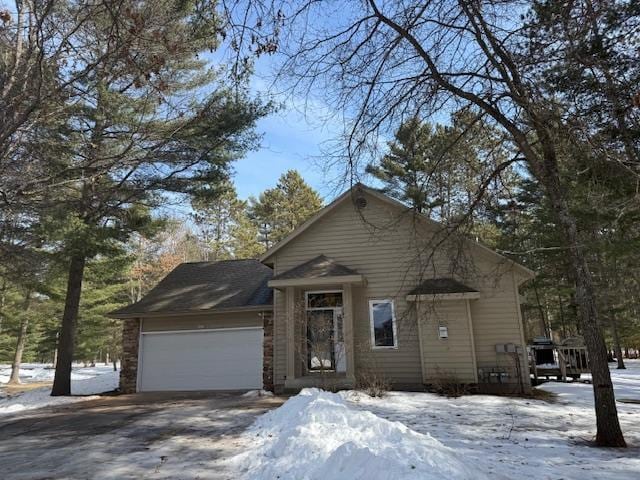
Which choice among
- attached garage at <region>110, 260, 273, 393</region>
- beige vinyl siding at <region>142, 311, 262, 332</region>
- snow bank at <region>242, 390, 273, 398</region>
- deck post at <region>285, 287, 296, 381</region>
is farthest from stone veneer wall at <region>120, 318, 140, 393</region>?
deck post at <region>285, 287, 296, 381</region>

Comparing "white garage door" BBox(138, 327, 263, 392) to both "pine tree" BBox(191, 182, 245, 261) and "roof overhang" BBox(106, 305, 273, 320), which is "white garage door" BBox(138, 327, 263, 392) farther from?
"pine tree" BBox(191, 182, 245, 261)

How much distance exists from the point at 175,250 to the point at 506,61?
105 feet

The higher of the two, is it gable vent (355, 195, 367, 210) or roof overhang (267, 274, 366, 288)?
gable vent (355, 195, 367, 210)

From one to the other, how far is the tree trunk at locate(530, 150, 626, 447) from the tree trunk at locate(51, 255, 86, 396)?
41.5 feet

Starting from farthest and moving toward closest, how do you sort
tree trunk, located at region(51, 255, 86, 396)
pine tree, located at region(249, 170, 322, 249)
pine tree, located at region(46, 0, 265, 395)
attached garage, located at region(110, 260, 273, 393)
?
pine tree, located at region(249, 170, 322, 249) → tree trunk, located at region(51, 255, 86, 396) → attached garage, located at region(110, 260, 273, 393) → pine tree, located at region(46, 0, 265, 395)

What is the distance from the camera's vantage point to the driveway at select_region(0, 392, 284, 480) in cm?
554

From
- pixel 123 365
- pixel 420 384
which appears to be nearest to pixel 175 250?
pixel 123 365

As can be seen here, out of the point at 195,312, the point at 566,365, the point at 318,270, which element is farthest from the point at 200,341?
the point at 566,365

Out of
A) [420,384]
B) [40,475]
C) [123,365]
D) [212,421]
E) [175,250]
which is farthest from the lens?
[175,250]

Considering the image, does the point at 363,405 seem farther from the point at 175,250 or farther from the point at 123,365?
the point at 175,250

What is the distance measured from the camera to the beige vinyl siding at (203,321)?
1436 cm

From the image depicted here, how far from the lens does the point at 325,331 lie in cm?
1180

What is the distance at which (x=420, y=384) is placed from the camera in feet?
40.2

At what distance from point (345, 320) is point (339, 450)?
7.84m
